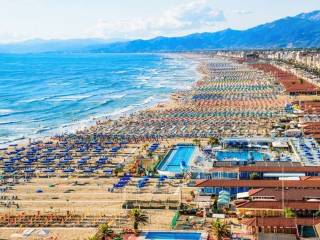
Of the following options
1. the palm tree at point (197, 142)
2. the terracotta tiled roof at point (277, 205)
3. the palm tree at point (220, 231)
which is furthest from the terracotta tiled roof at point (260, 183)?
the palm tree at point (197, 142)

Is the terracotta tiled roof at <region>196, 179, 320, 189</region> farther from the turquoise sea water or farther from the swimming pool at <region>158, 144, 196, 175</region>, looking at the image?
the turquoise sea water

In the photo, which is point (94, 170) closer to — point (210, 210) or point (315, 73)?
point (210, 210)

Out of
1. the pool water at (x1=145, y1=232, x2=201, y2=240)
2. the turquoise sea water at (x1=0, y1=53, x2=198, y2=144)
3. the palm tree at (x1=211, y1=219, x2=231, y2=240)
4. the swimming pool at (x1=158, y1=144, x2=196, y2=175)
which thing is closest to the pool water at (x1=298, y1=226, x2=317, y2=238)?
the palm tree at (x1=211, y1=219, x2=231, y2=240)

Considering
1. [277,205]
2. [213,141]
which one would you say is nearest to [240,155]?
[213,141]

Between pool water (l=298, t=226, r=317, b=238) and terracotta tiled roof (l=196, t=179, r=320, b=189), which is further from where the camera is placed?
terracotta tiled roof (l=196, t=179, r=320, b=189)

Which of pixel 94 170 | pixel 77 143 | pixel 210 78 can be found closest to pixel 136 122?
pixel 77 143

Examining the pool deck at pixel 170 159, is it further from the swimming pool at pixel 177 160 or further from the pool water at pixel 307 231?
the pool water at pixel 307 231
